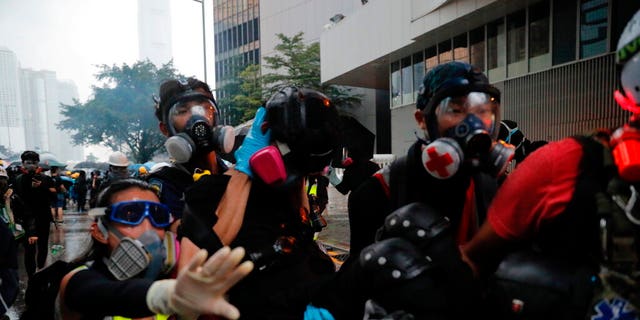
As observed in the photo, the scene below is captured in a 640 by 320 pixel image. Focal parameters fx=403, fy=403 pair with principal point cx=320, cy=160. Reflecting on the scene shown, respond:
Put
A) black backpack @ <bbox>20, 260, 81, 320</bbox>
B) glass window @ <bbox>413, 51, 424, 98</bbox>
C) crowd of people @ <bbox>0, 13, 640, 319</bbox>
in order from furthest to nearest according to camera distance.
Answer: glass window @ <bbox>413, 51, 424, 98</bbox> → black backpack @ <bbox>20, 260, 81, 320</bbox> → crowd of people @ <bbox>0, 13, 640, 319</bbox>

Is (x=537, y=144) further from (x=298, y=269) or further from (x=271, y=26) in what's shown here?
(x=271, y=26)

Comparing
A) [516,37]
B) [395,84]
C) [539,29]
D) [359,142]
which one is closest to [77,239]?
[359,142]

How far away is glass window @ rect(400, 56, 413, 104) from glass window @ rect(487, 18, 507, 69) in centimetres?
429

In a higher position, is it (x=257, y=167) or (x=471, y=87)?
(x=471, y=87)

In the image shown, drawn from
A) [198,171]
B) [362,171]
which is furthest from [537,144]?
[198,171]

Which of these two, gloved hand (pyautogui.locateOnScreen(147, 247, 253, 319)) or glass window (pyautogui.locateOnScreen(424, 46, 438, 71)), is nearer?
gloved hand (pyautogui.locateOnScreen(147, 247, 253, 319))

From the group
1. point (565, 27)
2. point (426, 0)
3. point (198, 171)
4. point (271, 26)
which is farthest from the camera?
point (271, 26)

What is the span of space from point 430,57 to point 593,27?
6.59 meters

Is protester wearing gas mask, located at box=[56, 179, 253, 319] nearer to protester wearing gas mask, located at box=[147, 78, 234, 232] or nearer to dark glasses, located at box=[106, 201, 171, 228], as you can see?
dark glasses, located at box=[106, 201, 171, 228]

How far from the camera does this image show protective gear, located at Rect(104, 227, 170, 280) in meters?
1.70

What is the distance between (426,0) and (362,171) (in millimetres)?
10886

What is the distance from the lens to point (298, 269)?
180 centimetres

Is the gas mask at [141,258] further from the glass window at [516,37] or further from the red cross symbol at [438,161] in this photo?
the glass window at [516,37]

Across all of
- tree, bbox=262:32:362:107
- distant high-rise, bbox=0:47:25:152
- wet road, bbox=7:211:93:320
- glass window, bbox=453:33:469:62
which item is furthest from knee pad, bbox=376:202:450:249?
distant high-rise, bbox=0:47:25:152
